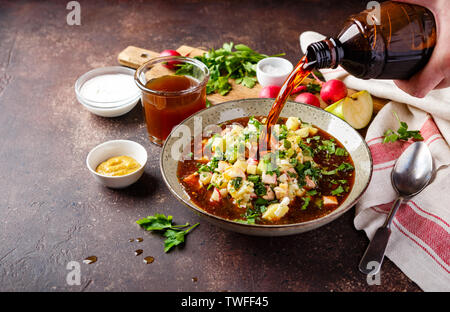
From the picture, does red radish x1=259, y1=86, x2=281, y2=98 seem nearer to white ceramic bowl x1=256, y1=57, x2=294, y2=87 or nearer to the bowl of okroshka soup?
white ceramic bowl x1=256, y1=57, x2=294, y2=87

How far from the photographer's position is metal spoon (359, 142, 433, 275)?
88.0 inches

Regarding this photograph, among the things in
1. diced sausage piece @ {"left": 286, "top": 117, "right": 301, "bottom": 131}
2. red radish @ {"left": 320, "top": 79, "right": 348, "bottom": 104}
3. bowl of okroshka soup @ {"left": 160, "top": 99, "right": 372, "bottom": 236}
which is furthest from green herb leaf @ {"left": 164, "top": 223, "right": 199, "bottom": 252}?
red radish @ {"left": 320, "top": 79, "right": 348, "bottom": 104}

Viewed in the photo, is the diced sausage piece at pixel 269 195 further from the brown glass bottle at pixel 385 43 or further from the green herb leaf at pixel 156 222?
the brown glass bottle at pixel 385 43

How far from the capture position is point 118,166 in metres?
2.67

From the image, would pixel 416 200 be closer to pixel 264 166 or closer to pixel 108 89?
pixel 264 166

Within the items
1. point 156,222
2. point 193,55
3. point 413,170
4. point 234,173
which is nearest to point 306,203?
point 234,173

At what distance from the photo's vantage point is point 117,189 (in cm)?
269

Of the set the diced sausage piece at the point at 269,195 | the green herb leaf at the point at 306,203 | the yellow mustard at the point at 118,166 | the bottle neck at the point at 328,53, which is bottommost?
the yellow mustard at the point at 118,166

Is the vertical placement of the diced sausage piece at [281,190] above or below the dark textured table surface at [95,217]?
above

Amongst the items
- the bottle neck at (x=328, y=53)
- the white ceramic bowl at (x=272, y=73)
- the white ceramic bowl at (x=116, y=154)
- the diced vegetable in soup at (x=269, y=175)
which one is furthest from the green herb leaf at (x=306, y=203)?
the white ceramic bowl at (x=272, y=73)

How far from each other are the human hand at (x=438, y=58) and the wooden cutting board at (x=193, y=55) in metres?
1.04

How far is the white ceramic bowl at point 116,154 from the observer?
257cm

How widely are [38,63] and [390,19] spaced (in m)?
3.14

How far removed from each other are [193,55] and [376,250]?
2451mm
